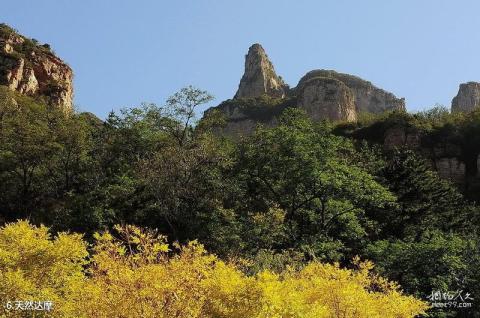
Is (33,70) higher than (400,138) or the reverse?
higher

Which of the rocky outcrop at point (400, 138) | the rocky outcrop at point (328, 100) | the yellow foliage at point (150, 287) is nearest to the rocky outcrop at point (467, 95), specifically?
the rocky outcrop at point (328, 100)

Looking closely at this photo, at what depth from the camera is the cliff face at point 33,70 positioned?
57656 millimetres

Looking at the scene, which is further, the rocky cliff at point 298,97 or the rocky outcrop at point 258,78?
the rocky outcrop at point 258,78

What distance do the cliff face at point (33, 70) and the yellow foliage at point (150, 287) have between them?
45.8 meters

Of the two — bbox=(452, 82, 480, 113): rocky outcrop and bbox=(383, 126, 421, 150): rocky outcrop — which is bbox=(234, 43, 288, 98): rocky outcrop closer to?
bbox=(452, 82, 480, 113): rocky outcrop

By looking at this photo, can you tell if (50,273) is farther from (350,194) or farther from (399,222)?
(399,222)

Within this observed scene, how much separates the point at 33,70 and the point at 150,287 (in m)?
57.9

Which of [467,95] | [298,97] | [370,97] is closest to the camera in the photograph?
[298,97]

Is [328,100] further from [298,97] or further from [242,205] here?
[242,205]

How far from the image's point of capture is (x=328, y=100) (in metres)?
92.0

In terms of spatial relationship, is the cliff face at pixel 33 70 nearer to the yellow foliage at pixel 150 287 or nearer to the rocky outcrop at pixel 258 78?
the yellow foliage at pixel 150 287

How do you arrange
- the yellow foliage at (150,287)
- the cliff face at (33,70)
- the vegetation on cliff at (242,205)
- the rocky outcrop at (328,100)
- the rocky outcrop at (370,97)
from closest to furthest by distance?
the yellow foliage at (150,287), the vegetation on cliff at (242,205), the cliff face at (33,70), the rocky outcrop at (328,100), the rocky outcrop at (370,97)

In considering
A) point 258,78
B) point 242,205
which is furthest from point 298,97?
point 242,205

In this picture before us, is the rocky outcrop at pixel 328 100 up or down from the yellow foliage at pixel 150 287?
up
